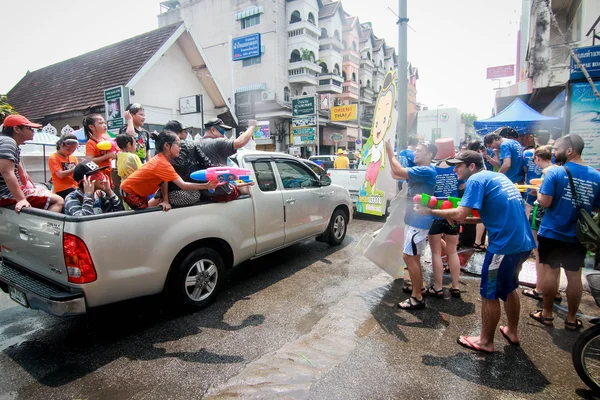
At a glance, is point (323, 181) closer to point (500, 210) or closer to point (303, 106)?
point (500, 210)

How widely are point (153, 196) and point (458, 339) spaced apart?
3.38m

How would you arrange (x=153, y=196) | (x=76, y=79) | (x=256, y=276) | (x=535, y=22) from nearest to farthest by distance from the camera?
(x=153, y=196), (x=256, y=276), (x=535, y=22), (x=76, y=79)

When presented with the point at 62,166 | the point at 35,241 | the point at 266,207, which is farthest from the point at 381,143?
the point at 62,166

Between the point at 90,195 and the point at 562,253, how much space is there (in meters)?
4.59

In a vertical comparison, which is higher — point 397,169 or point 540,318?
point 397,169

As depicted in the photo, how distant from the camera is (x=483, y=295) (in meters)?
2.87

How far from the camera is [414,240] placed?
3.70m

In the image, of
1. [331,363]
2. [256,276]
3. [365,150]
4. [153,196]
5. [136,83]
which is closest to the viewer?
[331,363]

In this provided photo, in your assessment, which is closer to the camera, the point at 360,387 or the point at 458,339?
the point at 360,387

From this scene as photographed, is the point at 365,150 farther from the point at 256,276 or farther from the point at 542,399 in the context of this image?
the point at 542,399

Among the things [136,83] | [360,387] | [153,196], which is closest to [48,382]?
[153,196]

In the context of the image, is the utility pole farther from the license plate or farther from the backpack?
the license plate

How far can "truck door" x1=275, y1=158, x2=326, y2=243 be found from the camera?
4.91m

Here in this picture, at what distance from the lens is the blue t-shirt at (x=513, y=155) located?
5.11 metres
